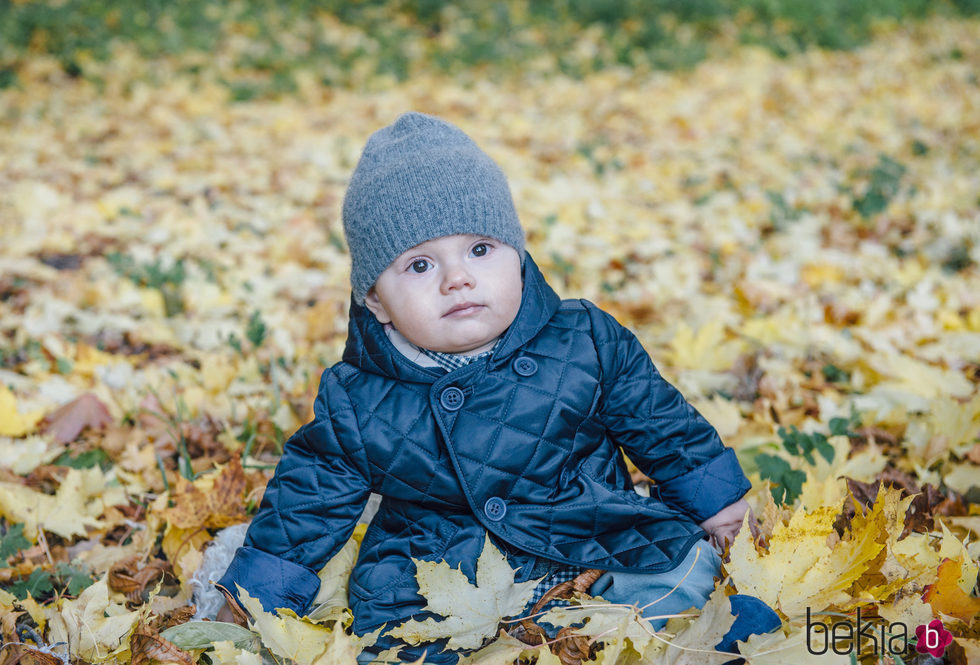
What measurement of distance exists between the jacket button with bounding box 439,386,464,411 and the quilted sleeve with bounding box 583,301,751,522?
349 mm

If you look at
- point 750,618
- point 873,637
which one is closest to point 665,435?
point 750,618

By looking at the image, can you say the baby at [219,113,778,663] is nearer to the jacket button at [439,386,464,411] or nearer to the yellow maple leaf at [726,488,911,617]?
the jacket button at [439,386,464,411]

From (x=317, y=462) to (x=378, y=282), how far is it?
0.43m

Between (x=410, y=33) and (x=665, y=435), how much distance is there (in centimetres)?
883

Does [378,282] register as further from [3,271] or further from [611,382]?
[3,271]

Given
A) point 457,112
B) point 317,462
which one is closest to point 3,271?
point 317,462

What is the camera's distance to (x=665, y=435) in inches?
71.0

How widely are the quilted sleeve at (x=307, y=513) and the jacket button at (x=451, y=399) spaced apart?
0.68 feet

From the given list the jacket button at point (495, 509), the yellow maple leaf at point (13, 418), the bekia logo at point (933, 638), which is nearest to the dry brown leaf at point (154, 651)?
the jacket button at point (495, 509)

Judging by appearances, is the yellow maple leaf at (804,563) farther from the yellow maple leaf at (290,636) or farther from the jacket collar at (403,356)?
the yellow maple leaf at (290,636)

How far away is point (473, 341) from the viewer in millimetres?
1682

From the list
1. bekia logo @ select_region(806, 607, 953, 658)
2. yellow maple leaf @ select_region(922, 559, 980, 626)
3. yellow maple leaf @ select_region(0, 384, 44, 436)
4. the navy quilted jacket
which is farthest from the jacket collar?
yellow maple leaf @ select_region(0, 384, 44, 436)

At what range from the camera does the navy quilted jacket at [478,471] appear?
5.57 ft

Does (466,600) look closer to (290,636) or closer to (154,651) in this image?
(290,636)
